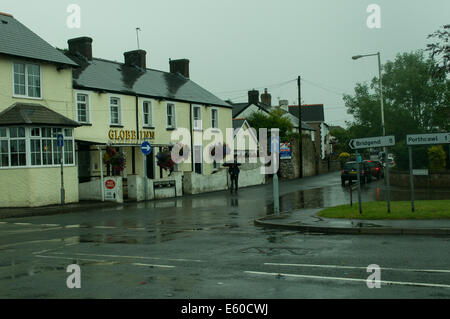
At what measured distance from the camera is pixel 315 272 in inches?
324

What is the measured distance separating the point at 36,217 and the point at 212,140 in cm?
2165

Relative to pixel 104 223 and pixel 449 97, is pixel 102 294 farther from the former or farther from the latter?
pixel 449 97

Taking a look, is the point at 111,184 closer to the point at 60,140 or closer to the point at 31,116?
the point at 60,140

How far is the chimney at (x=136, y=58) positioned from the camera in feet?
126

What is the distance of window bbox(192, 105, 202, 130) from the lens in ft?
128

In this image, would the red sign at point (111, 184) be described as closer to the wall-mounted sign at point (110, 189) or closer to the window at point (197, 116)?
the wall-mounted sign at point (110, 189)

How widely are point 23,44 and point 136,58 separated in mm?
13352

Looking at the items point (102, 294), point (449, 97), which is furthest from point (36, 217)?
point (449, 97)

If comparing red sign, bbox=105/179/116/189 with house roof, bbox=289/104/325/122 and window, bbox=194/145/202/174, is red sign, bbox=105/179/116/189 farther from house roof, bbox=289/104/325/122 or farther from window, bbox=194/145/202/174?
house roof, bbox=289/104/325/122

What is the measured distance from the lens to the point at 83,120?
29062 millimetres

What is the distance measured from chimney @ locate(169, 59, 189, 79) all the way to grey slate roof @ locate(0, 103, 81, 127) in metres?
19.5

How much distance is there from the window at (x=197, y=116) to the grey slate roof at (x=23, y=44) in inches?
522

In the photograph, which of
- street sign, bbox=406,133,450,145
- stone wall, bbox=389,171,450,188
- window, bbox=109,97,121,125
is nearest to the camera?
street sign, bbox=406,133,450,145

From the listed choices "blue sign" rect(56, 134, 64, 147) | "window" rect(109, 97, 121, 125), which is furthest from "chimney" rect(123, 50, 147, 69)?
"blue sign" rect(56, 134, 64, 147)
